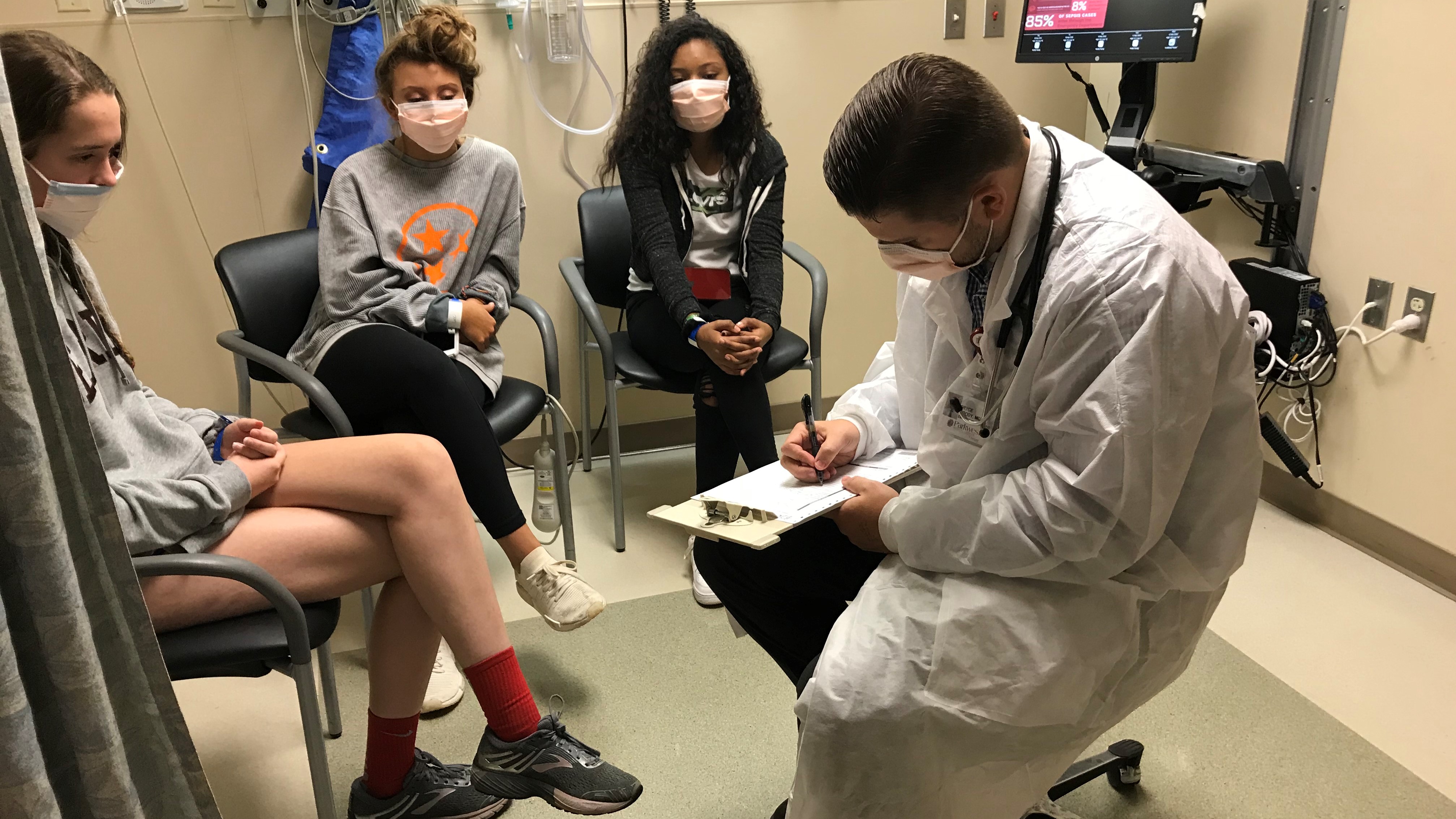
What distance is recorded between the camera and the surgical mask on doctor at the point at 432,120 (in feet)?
7.10

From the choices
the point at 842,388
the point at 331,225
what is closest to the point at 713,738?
the point at 331,225

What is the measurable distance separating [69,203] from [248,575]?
591 millimetres

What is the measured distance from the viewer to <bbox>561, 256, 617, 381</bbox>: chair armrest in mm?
2381

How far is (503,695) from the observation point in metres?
1.59

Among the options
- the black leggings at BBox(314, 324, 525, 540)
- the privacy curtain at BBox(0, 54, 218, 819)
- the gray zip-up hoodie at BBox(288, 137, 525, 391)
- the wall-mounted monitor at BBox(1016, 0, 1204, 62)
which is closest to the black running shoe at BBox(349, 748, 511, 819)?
the black leggings at BBox(314, 324, 525, 540)

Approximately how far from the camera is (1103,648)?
44.9 inches

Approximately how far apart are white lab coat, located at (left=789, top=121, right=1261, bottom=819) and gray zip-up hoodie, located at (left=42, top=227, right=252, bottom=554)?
0.85 meters

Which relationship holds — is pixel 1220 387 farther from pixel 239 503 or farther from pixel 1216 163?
pixel 1216 163

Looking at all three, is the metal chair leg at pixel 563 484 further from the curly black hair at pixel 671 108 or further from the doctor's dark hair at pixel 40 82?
the doctor's dark hair at pixel 40 82

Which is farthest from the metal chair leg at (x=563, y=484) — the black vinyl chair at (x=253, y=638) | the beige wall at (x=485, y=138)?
the black vinyl chair at (x=253, y=638)

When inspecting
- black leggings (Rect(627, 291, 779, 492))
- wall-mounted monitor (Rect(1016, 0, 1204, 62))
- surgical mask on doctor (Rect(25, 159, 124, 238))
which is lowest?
black leggings (Rect(627, 291, 779, 492))

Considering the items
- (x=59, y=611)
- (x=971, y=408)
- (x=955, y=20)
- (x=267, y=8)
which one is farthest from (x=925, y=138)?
(x=955, y=20)

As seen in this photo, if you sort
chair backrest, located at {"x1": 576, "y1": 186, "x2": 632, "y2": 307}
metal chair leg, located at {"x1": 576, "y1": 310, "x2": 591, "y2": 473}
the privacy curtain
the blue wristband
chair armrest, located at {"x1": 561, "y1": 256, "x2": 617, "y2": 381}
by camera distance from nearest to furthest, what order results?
1. the privacy curtain
2. the blue wristband
3. chair armrest, located at {"x1": 561, "y1": 256, "x2": 617, "y2": 381}
4. chair backrest, located at {"x1": 576, "y1": 186, "x2": 632, "y2": 307}
5. metal chair leg, located at {"x1": 576, "y1": 310, "x2": 591, "y2": 473}

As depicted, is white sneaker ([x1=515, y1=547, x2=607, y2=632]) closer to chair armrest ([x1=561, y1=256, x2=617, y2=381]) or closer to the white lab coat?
chair armrest ([x1=561, y1=256, x2=617, y2=381])
